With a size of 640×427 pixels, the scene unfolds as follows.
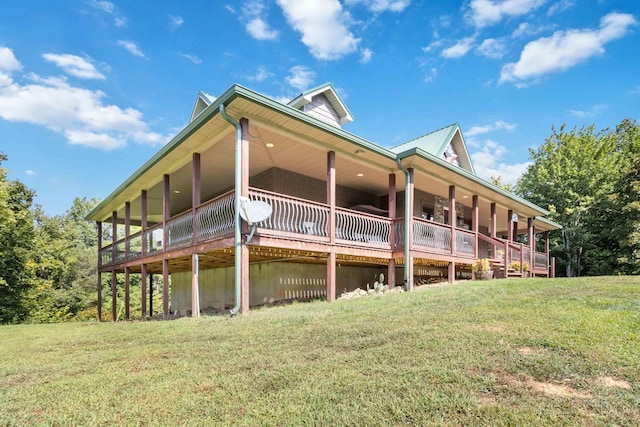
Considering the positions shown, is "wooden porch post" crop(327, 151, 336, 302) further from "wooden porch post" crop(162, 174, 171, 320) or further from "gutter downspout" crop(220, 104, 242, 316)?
"wooden porch post" crop(162, 174, 171, 320)

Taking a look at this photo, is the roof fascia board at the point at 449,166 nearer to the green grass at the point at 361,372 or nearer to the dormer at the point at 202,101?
the green grass at the point at 361,372

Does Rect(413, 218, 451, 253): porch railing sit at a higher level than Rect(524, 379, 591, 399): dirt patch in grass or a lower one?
higher

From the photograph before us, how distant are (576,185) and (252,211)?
24.9 metres

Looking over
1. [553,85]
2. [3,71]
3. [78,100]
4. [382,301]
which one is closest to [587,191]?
[553,85]

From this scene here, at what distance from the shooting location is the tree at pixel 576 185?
24.6m

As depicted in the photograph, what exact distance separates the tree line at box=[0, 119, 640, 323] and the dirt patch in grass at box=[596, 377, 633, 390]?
67.2 ft

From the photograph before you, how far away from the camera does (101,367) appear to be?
15.0ft

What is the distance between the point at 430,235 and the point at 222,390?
9953 millimetres

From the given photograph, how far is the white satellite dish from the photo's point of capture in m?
7.84

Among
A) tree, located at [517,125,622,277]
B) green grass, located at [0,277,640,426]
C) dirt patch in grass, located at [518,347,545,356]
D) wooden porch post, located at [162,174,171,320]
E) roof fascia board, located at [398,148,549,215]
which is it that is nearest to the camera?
green grass, located at [0,277,640,426]

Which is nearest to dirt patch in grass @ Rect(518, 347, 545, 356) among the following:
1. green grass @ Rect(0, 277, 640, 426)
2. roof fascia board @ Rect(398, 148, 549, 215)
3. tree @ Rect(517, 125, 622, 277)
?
green grass @ Rect(0, 277, 640, 426)

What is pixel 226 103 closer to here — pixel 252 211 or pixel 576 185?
pixel 252 211

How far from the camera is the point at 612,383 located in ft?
10.3

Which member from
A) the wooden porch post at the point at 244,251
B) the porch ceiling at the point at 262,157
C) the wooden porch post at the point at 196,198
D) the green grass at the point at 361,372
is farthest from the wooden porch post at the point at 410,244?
the wooden porch post at the point at 196,198
